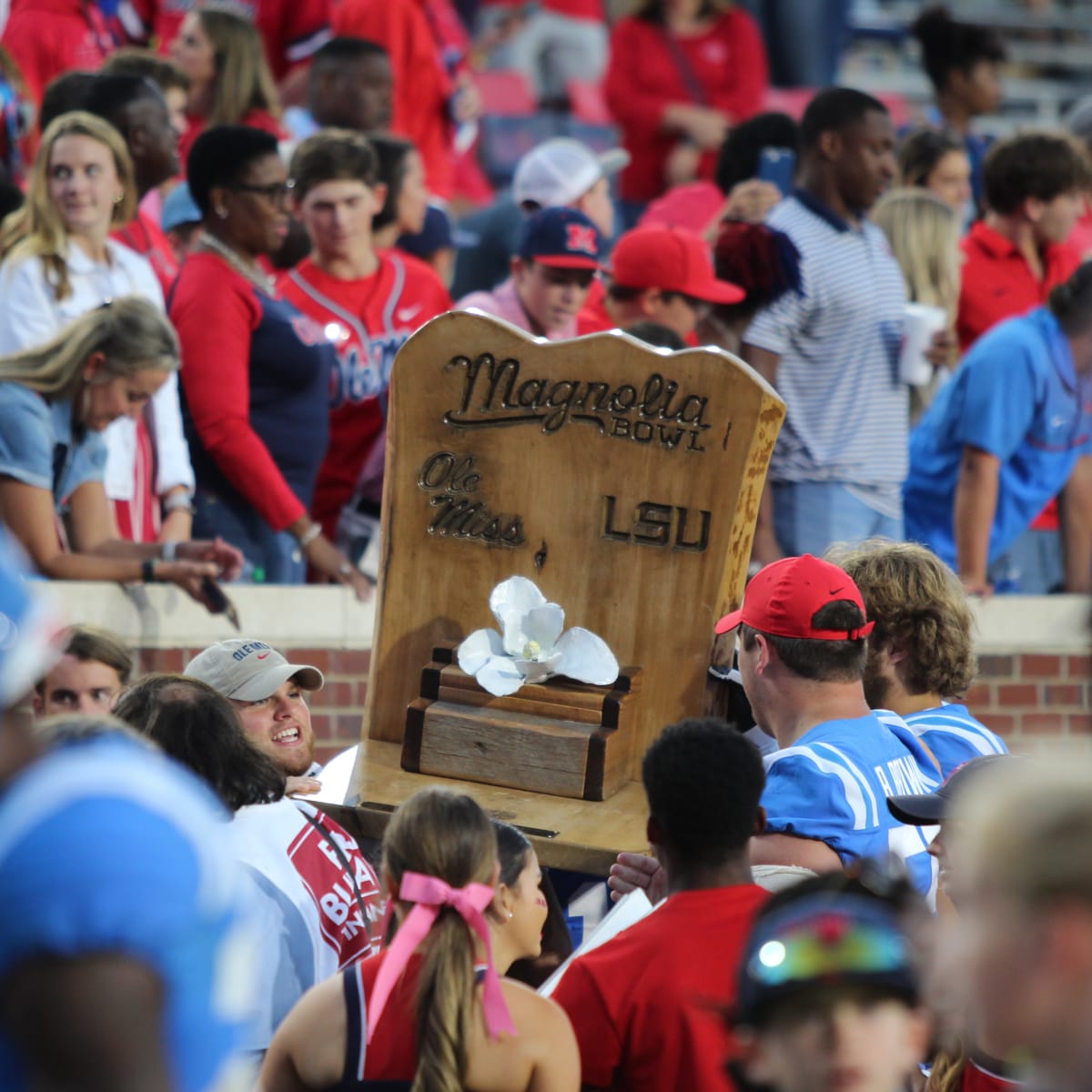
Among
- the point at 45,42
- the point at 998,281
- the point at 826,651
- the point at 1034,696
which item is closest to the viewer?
the point at 826,651

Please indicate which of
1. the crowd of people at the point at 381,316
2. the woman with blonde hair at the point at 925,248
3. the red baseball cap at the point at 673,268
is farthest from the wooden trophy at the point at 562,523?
the woman with blonde hair at the point at 925,248

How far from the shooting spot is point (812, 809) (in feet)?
11.3

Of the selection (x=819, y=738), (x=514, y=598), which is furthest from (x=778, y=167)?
(x=819, y=738)

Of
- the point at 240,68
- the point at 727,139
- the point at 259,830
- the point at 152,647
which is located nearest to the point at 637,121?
the point at 727,139

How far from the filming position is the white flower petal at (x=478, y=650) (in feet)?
13.3

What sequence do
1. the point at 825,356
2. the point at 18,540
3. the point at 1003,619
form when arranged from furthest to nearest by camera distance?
1. the point at 1003,619
2. the point at 825,356
3. the point at 18,540

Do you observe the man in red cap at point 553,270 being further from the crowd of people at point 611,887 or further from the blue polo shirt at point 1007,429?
the crowd of people at point 611,887

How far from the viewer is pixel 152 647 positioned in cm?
604

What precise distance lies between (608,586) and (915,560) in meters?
0.65

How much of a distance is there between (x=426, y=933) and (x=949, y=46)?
314 inches

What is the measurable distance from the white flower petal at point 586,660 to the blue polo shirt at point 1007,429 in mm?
2899

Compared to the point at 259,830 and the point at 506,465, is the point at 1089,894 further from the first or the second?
the point at 506,465

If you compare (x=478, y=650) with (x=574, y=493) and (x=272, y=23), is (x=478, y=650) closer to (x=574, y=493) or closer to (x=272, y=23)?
(x=574, y=493)

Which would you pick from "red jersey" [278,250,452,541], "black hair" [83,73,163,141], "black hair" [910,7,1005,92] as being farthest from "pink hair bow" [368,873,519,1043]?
"black hair" [910,7,1005,92]
